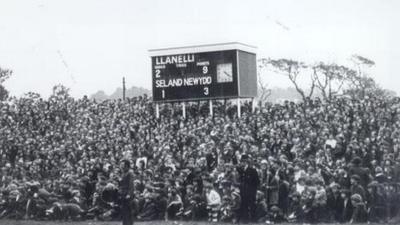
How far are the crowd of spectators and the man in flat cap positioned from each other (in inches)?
1.2

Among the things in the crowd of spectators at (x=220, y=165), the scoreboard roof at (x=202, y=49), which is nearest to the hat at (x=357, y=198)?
the crowd of spectators at (x=220, y=165)

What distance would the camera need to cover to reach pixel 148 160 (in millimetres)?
24969

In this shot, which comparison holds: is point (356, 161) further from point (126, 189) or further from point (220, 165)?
point (126, 189)

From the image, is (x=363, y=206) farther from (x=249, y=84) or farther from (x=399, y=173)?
(x=249, y=84)

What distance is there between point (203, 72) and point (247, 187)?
1382cm

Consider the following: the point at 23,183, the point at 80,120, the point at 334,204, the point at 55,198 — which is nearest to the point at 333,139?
the point at 334,204

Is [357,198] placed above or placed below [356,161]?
below

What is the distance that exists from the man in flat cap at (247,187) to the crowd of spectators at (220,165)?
0.03m

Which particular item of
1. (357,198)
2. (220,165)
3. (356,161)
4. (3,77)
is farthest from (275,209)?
(3,77)

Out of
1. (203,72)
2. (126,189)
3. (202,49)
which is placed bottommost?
(126,189)

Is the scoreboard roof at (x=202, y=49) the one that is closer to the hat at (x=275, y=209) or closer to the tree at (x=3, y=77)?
the hat at (x=275, y=209)

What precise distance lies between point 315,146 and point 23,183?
10.8m

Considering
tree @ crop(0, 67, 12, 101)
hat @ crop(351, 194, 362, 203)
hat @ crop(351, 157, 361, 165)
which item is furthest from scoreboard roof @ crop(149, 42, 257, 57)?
tree @ crop(0, 67, 12, 101)

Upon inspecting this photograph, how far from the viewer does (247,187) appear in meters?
19.1
